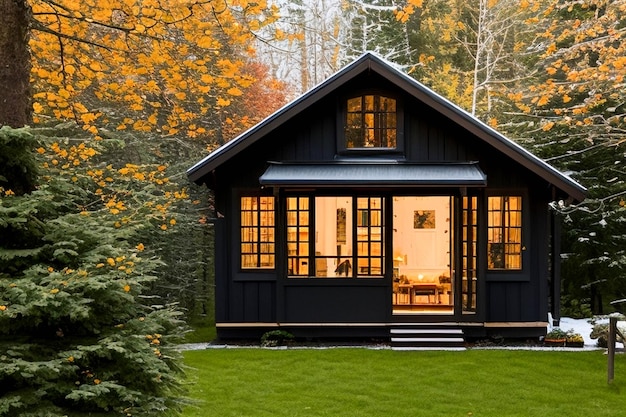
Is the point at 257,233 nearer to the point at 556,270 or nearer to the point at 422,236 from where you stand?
the point at 422,236

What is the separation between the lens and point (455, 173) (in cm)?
1212

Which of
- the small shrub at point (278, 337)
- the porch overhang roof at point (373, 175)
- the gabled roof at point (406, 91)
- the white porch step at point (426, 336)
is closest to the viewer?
the porch overhang roof at point (373, 175)

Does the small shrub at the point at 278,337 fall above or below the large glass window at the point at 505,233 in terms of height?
below

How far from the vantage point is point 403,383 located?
31.0 feet

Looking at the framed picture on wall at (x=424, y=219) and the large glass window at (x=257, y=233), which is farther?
the framed picture on wall at (x=424, y=219)

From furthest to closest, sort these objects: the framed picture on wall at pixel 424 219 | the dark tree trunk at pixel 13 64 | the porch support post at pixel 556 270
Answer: the framed picture on wall at pixel 424 219
the porch support post at pixel 556 270
the dark tree trunk at pixel 13 64

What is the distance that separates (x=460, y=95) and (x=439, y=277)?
17.1 m

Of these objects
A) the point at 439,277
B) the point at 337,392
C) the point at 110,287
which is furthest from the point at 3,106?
the point at 439,277

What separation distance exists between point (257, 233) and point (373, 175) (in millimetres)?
2430

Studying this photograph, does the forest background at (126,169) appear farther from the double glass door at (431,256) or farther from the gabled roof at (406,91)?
the double glass door at (431,256)

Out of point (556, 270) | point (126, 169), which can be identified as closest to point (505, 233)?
point (556, 270)

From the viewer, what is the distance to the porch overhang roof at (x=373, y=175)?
11.8m

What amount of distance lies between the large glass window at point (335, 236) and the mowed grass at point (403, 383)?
165 centimetres

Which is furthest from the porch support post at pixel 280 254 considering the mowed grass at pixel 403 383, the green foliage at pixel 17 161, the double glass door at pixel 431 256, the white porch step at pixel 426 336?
the green foliage at pixel 17 161
